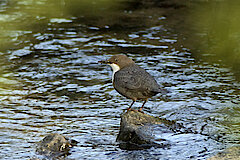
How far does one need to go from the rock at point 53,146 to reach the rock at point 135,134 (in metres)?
0.79

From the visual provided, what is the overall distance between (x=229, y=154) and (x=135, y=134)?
1366 mm

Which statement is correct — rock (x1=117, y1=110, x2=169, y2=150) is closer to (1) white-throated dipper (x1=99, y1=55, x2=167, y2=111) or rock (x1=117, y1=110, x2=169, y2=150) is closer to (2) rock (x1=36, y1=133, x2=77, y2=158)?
(1) white-throated dipper (x1=99, y1=55, x2=167, y2=111)

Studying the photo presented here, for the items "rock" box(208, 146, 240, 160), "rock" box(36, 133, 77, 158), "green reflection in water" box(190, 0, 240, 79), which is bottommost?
"rock" box(36, 133, 77, 158)

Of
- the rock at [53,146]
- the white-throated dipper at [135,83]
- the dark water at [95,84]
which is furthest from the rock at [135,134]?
the rock at [53,146]

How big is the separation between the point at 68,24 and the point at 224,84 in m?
5.40

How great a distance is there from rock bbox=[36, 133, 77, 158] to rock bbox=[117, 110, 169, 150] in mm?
790

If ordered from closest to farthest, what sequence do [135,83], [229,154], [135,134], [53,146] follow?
[229,154]
[53,146]
[135,134]
[135,83]

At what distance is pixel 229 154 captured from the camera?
539 cm

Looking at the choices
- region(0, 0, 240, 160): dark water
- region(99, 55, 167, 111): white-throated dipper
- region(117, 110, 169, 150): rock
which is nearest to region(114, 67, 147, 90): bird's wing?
region(99, 55, 167, 111): white-throated dipper

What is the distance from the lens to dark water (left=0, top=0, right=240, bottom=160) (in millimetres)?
6340

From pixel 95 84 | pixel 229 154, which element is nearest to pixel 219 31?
pixel 95 84

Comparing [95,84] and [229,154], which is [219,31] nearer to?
[95,84]

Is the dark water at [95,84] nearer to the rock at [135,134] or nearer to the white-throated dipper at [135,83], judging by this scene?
the rock at [135,134]

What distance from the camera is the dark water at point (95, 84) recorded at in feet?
20.8
